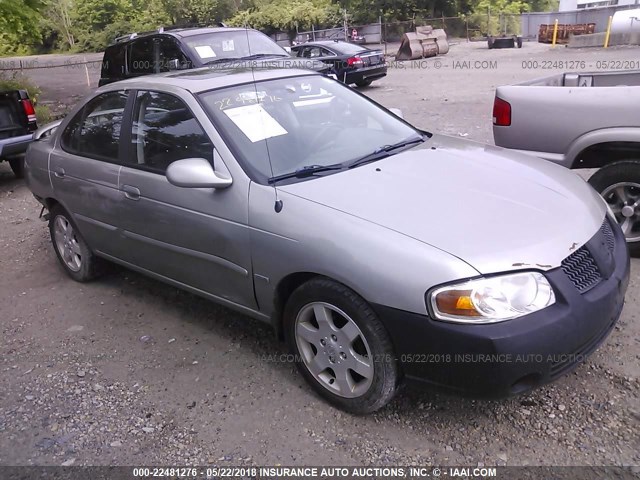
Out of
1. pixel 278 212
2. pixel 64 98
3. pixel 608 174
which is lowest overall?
pixel 64 98

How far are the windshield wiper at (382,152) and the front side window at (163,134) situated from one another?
856 mm

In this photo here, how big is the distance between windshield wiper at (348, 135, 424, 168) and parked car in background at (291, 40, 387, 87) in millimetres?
12167

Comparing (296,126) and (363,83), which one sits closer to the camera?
(296,126)

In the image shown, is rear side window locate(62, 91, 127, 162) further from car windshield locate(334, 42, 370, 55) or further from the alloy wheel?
car windshield locate(334, 42, 370, 55)

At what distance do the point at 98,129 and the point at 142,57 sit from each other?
20.6 feet

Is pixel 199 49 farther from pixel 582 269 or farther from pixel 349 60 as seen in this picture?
pixel 349 60

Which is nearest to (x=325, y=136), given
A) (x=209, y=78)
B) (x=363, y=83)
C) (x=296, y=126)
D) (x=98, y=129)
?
(x=296, y=126)

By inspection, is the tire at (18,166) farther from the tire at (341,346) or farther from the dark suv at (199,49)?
the tire at (341,346)

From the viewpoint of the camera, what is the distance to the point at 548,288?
247cm

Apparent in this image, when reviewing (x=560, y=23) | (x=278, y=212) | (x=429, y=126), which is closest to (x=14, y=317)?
(x=278, y=212)

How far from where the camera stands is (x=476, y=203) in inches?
111

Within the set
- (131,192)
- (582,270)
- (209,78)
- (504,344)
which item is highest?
(209,78)

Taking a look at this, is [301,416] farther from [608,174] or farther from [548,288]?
[608,174]

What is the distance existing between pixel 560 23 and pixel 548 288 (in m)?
32.9
